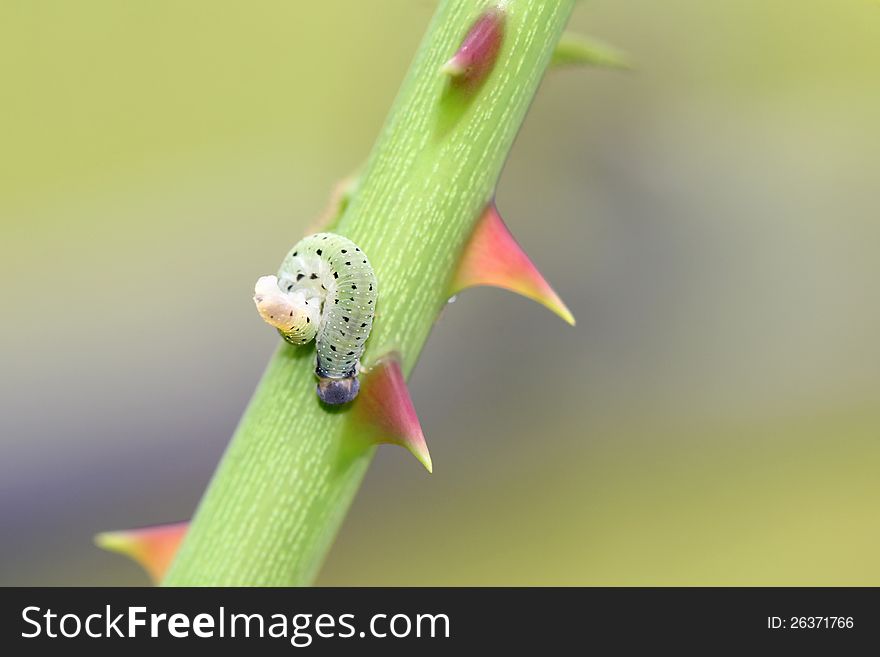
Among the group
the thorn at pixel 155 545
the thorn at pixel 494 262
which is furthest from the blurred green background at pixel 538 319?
the thorn at pixel 494 262

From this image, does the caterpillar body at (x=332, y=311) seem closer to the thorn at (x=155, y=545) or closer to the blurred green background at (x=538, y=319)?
the thorn at (x=155, y=545)

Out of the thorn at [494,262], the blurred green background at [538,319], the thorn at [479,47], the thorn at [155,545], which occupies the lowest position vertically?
the thorn at [155,545]

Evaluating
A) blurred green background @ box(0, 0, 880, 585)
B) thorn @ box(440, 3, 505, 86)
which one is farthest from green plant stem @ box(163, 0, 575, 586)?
blurred green background @ box(0, 0, 880, 585)

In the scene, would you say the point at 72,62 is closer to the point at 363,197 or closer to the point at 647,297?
the point at 647,297

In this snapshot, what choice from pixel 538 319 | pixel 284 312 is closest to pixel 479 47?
pixel 284 312

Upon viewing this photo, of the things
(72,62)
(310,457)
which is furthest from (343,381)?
(72,62)
